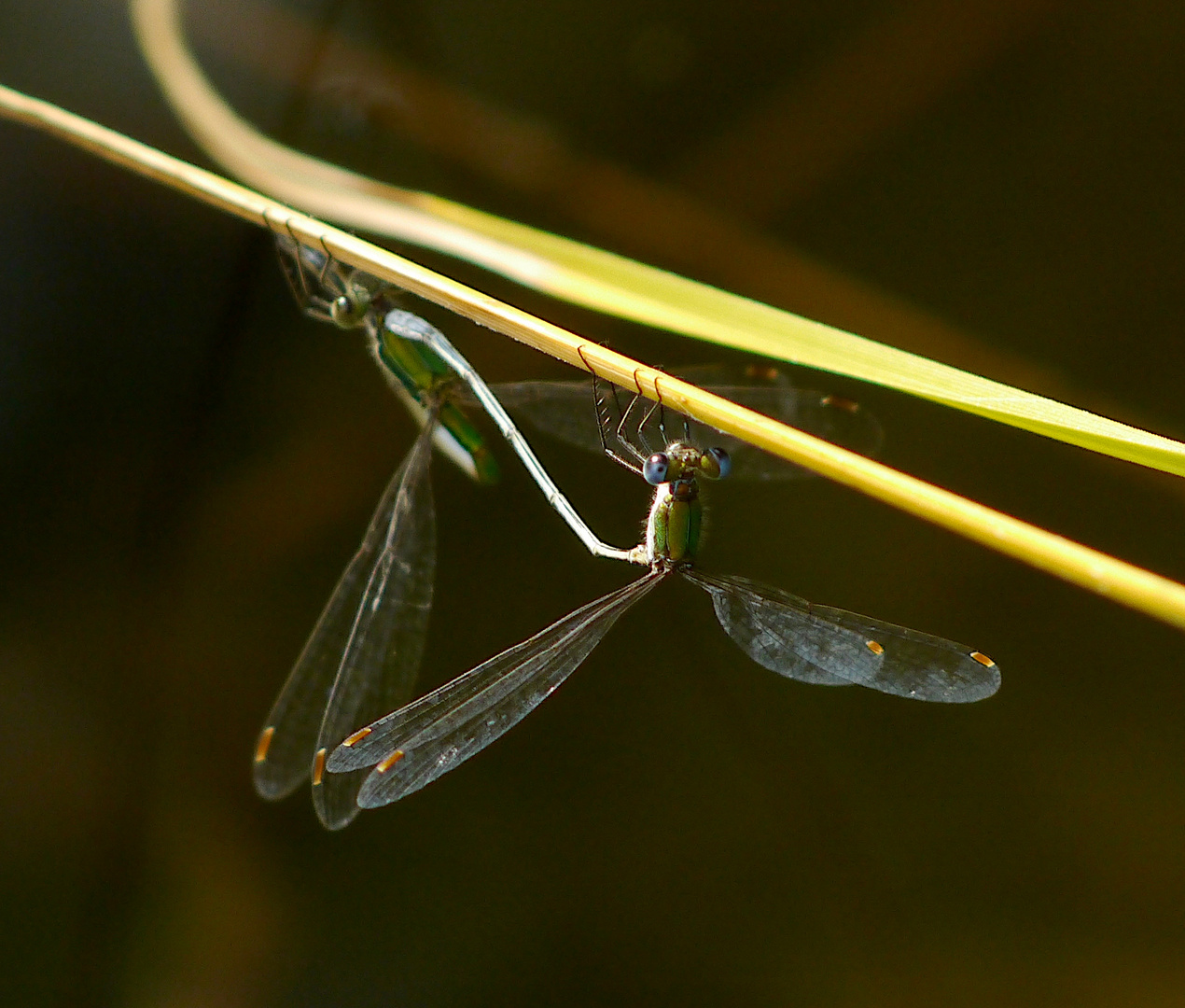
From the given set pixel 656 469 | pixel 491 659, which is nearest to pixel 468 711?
pixel 491 659

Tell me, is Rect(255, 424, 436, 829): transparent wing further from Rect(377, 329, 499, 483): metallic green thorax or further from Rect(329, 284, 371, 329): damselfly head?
Rect(329, 284, 371, 329): damselfly head

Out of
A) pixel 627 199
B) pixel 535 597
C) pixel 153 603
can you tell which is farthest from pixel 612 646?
pixel 153 603

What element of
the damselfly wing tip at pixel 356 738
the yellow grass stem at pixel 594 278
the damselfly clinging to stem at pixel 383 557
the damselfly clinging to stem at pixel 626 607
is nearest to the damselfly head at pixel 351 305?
the damselfly clinging to stem at pixel 383 557

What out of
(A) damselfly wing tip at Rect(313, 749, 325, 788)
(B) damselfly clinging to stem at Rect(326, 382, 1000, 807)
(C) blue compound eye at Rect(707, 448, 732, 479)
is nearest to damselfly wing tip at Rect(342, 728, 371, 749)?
(B) damselfly clinging to stem at Rect(326, 382, 1000, 807)

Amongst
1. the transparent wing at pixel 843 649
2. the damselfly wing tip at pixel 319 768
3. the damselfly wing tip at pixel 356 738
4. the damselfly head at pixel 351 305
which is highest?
the damselfly head at pixel 351 305

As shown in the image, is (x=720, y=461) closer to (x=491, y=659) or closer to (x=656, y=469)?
(x=656, y=469)

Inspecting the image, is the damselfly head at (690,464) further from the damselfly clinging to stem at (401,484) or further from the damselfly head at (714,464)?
the damselfly clinging to stem at (401,484)

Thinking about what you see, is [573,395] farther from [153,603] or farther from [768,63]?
[153,603]
